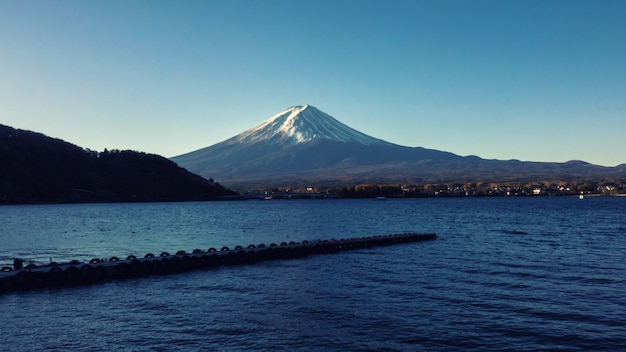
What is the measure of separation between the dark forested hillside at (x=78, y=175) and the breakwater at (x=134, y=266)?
407 feet

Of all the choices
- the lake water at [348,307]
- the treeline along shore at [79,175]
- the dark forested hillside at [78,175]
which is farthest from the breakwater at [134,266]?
the dark forested hillside at [78,175]

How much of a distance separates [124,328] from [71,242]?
1429 inches

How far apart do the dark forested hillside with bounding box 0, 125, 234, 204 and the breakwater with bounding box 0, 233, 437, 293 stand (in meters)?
124

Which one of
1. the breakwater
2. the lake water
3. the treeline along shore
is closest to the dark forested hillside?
the treeline along shore

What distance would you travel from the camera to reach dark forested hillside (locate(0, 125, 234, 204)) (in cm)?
14500

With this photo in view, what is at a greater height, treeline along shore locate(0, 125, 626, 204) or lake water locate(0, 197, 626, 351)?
treeline along shore locate(0, 125, 626, 204)

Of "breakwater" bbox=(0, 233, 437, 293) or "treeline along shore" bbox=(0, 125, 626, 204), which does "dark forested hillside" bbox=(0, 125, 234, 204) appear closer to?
"treeline along shore" bbox=(0, 125, 626, 204)

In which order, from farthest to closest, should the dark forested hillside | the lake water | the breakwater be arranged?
the dark forested hillside, the breakwater, the lake water

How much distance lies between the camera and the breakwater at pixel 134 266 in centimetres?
2730

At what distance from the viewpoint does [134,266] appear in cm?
3167

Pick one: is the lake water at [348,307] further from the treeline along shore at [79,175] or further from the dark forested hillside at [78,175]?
the treeline along shore at [79,175]

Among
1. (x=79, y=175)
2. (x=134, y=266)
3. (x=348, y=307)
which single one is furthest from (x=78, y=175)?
(x=348, y=307)

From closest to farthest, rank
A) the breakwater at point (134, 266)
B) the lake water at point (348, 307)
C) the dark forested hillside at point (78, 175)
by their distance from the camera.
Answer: the lake water at point (348, 307), the breakwater at point (134, 266), the dark forested hillside at point (78, 175)

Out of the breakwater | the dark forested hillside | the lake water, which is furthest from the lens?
the dark forested hillside
